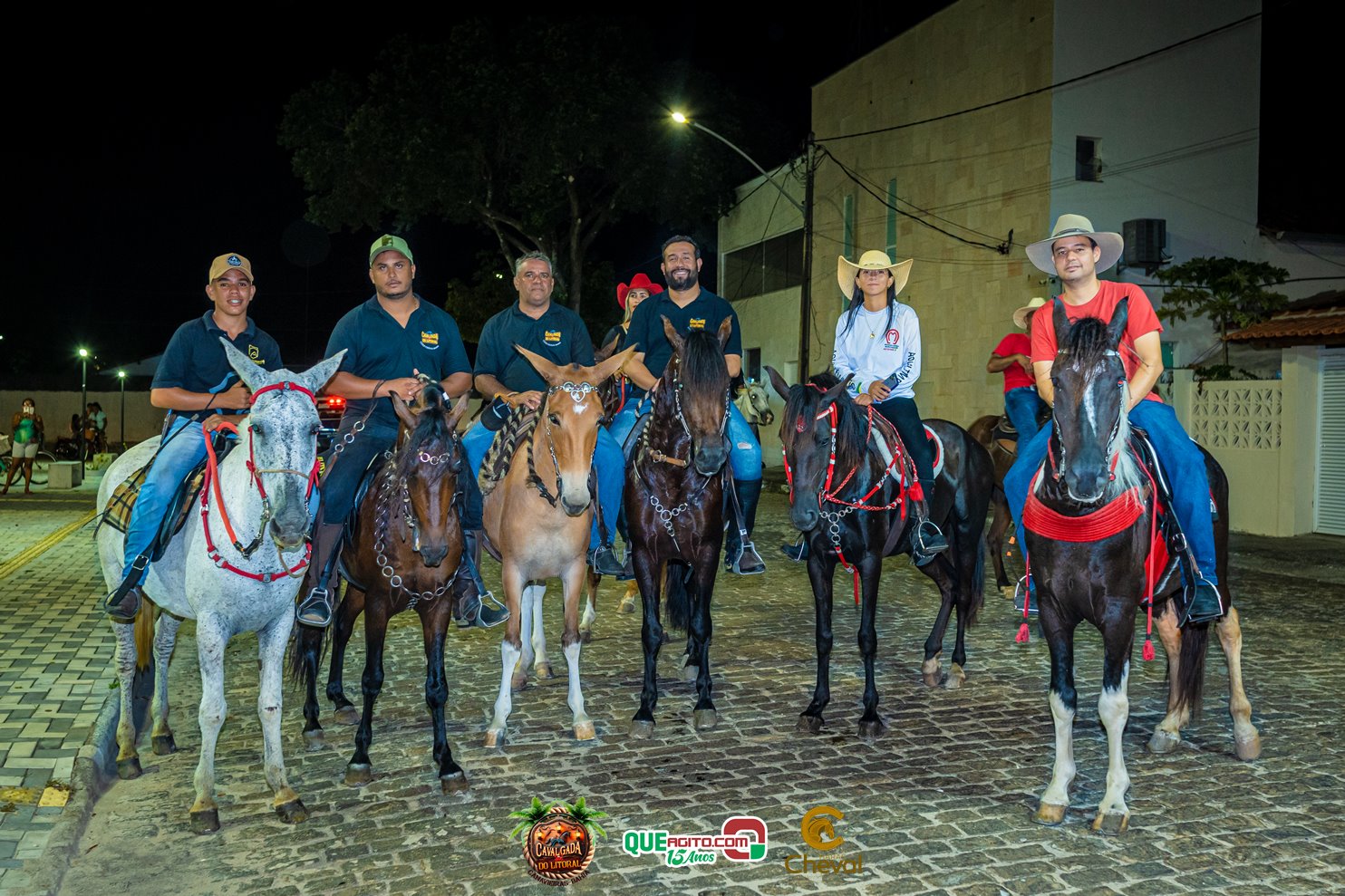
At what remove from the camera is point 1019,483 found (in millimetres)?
5672

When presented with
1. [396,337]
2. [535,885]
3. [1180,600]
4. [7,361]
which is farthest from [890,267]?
[7,361]

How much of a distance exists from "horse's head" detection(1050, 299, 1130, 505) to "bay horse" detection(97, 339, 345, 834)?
359 centimetres

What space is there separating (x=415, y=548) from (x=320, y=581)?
27.0 inches

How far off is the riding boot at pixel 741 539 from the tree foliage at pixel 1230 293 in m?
13.1

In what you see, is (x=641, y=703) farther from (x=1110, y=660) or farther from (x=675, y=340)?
(x=1110, y=660)

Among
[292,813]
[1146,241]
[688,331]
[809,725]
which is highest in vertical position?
[1146,241]

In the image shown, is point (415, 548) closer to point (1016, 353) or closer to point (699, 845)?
point (699, 845)

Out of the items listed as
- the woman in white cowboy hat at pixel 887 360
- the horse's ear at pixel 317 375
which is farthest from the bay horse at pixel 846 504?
the horse's ear at pixel 317 375

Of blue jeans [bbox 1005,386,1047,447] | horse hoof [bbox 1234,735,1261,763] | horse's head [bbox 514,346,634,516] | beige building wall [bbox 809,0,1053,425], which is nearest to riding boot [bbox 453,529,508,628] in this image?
horse's head [bbox 514,346,634,516]

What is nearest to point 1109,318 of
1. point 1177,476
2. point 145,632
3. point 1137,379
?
point 1137,379

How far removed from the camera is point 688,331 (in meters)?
7.59

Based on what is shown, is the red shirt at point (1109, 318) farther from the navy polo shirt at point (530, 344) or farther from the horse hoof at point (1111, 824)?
the navy polo shirt at point (530, 344)

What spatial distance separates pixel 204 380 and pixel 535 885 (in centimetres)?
367

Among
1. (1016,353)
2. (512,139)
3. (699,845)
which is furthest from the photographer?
(512,139)
